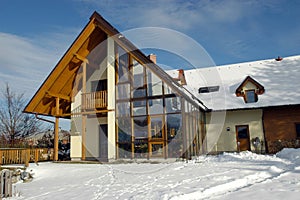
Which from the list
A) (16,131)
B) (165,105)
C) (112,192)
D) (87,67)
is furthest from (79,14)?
(16,131)

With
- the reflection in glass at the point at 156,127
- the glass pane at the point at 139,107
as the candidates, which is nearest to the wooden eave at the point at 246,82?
the reflection in glass at the point at 156,127

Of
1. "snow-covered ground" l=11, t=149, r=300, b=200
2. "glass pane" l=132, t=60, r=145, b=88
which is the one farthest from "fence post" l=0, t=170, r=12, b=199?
"glass pane" l=132, t=60, r=145, b=88

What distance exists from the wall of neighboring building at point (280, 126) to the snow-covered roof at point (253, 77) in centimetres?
59

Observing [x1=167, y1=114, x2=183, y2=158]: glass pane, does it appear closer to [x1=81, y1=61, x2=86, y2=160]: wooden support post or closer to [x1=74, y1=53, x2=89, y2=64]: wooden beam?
[x1=81, y1=61, x2=86, y2=160]: wooden support post

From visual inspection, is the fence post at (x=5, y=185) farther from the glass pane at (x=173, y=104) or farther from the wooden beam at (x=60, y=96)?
the wooden beam at (x=60, y=96)

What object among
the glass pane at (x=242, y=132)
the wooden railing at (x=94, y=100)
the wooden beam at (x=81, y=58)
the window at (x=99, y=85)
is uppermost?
the wooden beam at (x=81, y=58)

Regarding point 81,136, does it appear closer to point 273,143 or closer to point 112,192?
point 112,192

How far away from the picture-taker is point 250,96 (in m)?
15.5

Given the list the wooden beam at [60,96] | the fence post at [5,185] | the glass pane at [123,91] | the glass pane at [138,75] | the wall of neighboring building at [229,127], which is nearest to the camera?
the fence post at [5,185]

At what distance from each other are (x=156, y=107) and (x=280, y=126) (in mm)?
7696

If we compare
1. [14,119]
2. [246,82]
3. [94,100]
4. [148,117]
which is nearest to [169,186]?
[148,117]

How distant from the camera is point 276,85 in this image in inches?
618

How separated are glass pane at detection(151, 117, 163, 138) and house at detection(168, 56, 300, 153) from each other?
5.68 m

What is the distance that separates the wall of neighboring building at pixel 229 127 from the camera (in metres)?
14.9
